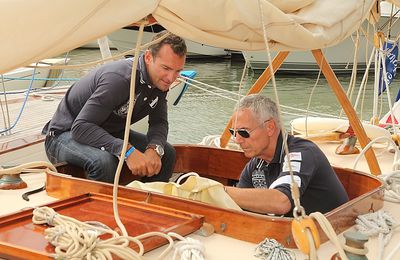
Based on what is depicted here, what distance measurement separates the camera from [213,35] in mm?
1929

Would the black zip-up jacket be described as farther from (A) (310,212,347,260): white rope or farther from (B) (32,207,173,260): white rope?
(A) (310,212,347,260): white rope

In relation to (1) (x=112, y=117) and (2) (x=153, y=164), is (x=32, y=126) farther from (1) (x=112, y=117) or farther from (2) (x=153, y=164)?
(2) (x=153, y=164)

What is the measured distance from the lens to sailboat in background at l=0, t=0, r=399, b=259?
1.64 m

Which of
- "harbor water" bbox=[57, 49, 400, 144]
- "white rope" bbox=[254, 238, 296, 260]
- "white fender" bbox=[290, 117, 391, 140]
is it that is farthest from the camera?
"harbor water" bbox=[57, 49, 400, 144]

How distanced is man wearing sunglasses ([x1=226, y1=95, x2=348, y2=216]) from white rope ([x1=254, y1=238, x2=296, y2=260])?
314mm

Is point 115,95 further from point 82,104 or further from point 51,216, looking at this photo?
point 51,216

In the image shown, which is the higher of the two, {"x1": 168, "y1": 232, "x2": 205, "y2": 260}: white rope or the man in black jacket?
the man in black jacket

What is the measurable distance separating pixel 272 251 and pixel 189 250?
24cm

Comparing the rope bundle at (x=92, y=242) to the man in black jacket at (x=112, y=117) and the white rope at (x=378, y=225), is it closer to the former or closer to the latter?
the white rope at (x=378, y=225)

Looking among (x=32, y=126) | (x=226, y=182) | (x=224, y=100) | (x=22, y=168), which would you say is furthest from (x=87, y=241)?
(x=224, y=100)

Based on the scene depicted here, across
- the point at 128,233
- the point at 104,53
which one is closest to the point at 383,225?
the point at 128,233

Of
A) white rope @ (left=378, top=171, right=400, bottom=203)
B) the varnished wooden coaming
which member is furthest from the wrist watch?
white rope @ (left=378, top=171, right=400, bottom=203)

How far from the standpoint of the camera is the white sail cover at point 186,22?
1613mm

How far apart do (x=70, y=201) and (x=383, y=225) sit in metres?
1.07
